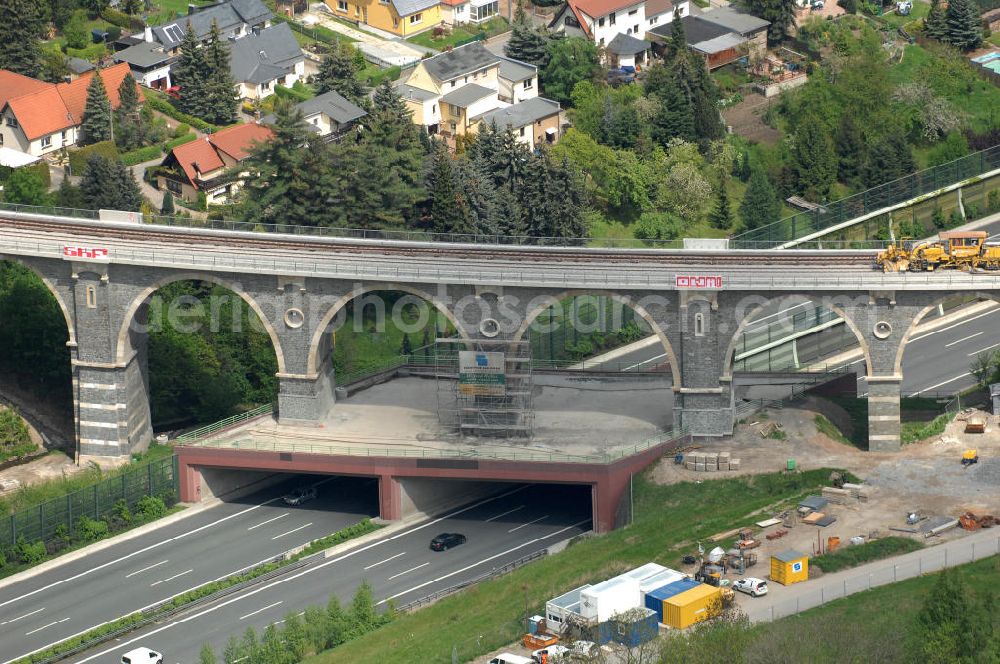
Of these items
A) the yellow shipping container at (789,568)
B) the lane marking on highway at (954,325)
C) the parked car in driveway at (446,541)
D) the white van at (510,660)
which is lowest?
the white van at (510,660)

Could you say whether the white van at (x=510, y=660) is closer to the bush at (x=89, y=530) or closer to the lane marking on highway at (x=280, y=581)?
the lane marking on highway at (x=280, y=581)

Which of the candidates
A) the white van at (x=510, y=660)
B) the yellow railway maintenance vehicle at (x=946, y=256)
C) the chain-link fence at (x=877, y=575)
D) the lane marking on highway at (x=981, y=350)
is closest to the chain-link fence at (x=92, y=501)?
the white van at (x=510, y=660)

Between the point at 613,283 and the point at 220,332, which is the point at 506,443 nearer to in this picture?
the point at 613,283

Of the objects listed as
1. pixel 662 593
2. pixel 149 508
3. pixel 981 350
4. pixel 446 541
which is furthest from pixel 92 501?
pixel 981 350

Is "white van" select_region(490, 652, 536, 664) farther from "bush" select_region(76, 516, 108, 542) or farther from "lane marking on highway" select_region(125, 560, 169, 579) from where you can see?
"bush" select_region(76, 516, 108, 542)

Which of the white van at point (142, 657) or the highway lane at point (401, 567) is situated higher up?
the highway lane at point (401, 567)
